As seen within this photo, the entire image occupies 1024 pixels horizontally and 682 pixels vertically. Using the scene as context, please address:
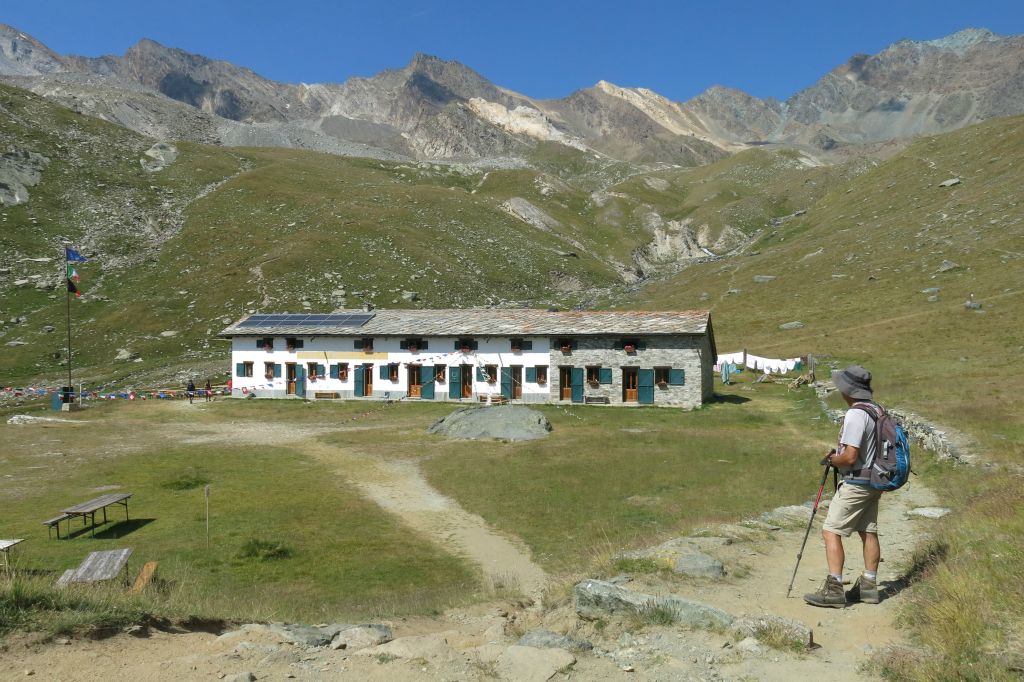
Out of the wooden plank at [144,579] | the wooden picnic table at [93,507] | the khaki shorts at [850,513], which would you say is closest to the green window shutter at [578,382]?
the wooden picnic table at [93,507]

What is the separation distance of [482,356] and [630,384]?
11427mm

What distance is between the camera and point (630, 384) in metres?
44.6

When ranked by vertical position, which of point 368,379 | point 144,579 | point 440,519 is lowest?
point 440,519

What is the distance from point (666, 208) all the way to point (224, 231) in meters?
115

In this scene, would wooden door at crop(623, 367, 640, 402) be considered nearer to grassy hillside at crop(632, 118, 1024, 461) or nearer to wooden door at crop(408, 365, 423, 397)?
grassy hillside at crop(632, 118, 1024, 461)

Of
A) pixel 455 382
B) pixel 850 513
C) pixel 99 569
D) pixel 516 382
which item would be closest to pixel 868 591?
pixel 850 513

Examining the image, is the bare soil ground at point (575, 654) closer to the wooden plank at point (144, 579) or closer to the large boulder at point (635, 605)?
the large boulder at point (635, 605)

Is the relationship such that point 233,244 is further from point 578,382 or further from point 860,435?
point 860,435

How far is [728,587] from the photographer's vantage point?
9656 mm

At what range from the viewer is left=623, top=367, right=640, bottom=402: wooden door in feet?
145

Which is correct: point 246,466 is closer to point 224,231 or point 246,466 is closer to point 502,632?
point 502,632

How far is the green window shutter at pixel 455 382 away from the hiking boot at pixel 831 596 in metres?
41.1

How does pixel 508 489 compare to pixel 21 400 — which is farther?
pixel 21 400

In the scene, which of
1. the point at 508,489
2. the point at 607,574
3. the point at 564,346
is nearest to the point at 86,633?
the point at 607,574
